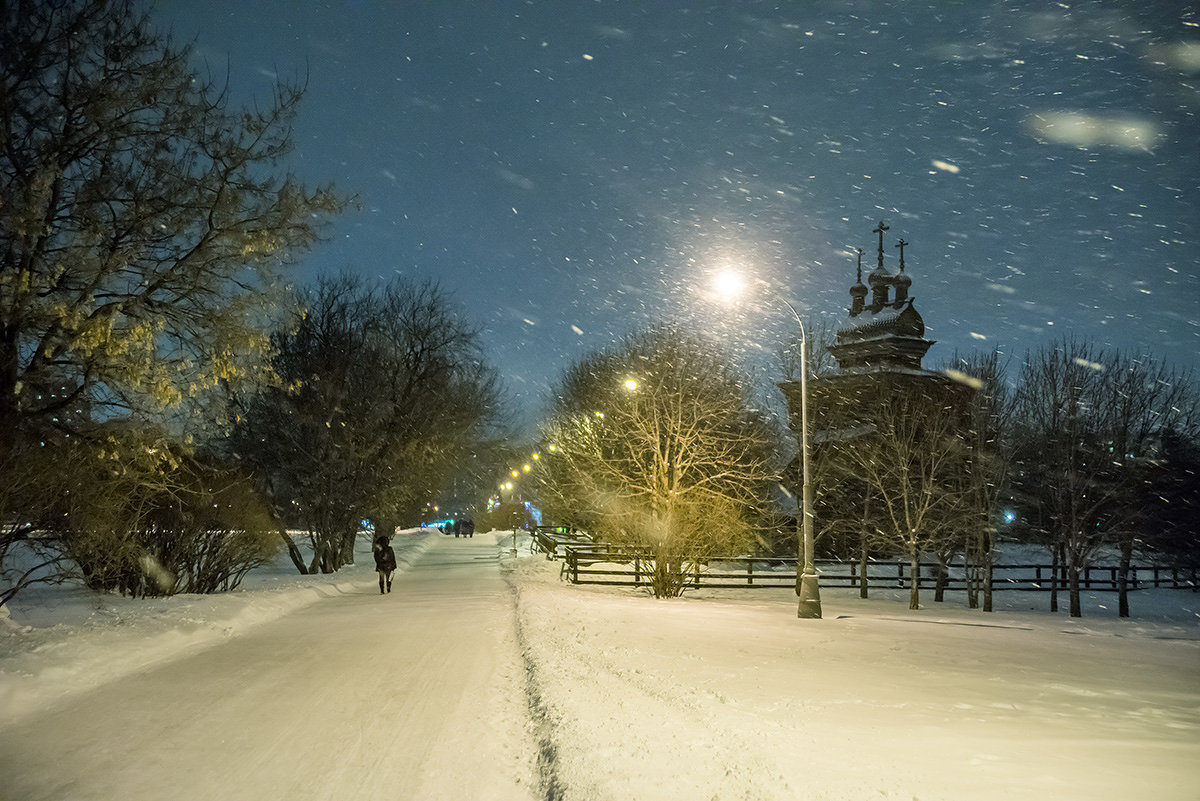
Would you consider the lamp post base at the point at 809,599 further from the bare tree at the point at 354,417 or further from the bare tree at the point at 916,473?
the bare tree at the point at 354,417

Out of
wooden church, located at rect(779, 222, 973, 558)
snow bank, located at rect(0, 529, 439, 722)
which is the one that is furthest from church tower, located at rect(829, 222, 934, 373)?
snow bank, located at rect(0, 529, 439, 722)

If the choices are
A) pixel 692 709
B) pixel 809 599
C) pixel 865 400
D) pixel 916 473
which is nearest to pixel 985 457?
pixel 916 473

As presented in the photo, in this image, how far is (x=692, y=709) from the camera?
324 inches

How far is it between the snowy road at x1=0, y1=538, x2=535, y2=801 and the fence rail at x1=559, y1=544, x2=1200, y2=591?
50.5 ft

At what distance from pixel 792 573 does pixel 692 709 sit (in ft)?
119

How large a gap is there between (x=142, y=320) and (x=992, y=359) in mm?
31884

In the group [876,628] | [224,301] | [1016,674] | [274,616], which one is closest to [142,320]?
[224,301]

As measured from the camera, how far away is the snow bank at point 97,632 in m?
9.45

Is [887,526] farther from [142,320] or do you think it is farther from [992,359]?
[142,320]

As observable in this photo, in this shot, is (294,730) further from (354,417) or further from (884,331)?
(884,331)

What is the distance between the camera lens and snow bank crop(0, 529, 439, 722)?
9.45 m

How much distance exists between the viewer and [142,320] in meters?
12.9

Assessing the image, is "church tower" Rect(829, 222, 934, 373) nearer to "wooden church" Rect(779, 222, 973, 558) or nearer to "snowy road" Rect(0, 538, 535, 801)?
"wooden church" Rect(779, 222, 973, 558)

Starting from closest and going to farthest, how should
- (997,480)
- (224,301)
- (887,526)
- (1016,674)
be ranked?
(1016,674)
(224,301)
(997,480)
(887,526)
